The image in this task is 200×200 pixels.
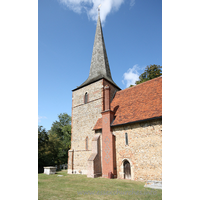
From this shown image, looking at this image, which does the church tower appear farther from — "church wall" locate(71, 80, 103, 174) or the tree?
the tree

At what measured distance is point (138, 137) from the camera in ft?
40.5

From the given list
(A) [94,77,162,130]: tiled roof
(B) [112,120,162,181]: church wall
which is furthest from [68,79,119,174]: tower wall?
(B) [112,120,162,181]: church wall

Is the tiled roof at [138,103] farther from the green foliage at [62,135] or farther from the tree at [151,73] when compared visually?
the green foliage at [62,135]

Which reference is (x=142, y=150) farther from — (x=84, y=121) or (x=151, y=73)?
(x=151, y=73)

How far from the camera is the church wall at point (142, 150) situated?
36.2 ft

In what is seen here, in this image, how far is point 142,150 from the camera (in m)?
11.9

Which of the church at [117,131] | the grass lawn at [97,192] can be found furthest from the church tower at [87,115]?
the grass lawn at [97,192]

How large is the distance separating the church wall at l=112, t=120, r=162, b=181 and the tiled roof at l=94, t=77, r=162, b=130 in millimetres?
710

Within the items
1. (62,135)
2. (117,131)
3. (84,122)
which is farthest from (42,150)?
(62,135)

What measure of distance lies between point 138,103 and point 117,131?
357 centimetres

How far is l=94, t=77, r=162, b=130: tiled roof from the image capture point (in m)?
12.5
